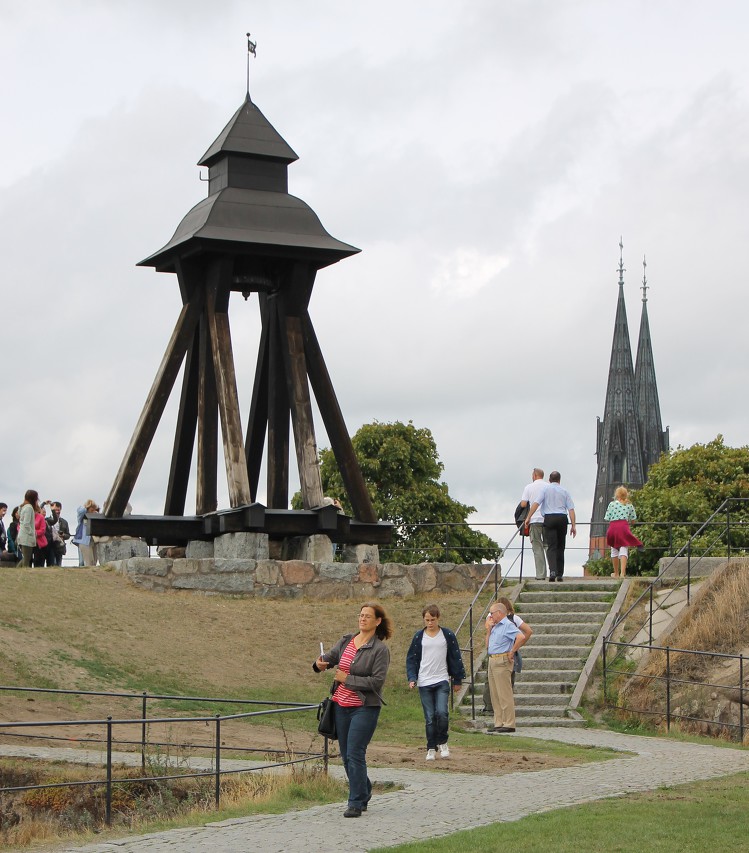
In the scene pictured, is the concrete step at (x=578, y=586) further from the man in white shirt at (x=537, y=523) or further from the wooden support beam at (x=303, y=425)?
the wooden support beam at (x=303, y=425)

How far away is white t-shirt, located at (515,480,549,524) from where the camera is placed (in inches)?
884

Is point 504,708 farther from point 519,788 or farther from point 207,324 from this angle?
point 207,324

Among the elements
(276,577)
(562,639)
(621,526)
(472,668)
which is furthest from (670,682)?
(276,577)

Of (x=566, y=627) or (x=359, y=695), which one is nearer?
(x=359, y=695)

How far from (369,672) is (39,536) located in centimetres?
1355

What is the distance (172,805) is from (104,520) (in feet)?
34.8

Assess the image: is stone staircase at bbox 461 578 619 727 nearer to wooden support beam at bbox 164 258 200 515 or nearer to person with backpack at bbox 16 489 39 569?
wooden support beam at bbox 164 258 200 515

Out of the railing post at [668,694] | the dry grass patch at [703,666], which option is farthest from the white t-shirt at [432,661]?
the dry grass patch at [703,666]

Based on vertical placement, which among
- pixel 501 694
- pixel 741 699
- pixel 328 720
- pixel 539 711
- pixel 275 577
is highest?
pixel 275 577

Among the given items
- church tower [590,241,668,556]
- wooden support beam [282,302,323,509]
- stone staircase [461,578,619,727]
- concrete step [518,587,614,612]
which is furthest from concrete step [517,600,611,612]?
church tower [590,241,668,556]

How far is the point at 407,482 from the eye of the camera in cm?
4806

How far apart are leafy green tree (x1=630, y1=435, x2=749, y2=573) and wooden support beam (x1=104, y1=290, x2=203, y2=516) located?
1833 cm

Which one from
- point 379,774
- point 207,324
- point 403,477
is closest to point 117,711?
point 379,774

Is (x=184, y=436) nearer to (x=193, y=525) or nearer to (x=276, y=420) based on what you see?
(x=276, y=420)
